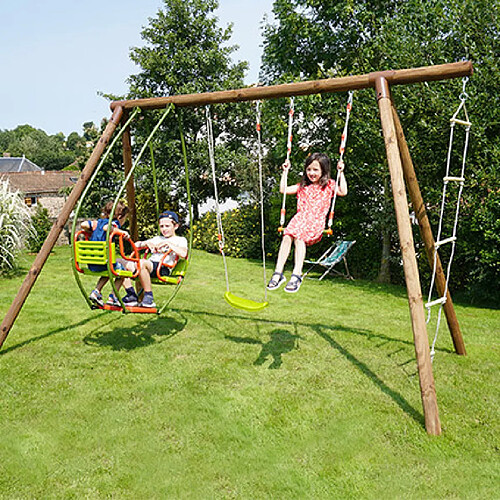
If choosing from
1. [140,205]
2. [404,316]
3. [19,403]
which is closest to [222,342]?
[19,403]

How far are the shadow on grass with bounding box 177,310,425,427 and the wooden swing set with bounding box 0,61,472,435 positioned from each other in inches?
19.7

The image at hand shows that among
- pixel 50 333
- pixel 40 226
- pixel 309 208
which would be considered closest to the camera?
pixel 309 208

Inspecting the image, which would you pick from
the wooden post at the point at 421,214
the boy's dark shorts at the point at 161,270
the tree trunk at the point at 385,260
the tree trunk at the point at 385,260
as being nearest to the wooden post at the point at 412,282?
the wooden post at the point at 421,214

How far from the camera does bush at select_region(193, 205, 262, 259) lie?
46.1 ft

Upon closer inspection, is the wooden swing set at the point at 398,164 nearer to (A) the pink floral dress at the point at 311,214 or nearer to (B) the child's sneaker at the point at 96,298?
(B) the child's sneaker at the point at 96,298

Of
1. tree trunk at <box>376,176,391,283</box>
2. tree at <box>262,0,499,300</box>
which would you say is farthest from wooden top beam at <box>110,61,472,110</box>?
tree trunk at <box>376,176,391,283</box>

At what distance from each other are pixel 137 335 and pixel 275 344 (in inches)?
68.5

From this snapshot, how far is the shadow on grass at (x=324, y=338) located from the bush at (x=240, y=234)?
284 inches

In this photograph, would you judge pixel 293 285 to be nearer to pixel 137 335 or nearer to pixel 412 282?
pixel 412 282

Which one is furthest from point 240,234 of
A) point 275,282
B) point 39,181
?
point 39,181

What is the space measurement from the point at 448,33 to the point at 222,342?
22.6 ft

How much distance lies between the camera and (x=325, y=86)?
4.36 metres

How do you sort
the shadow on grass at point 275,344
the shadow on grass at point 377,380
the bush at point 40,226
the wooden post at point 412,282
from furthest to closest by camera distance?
1. the bush at point 40,226
2. the shadow on grass at point 275,344
3. the shadow on grass at point 377,380
4. the wooden post at point 412,282

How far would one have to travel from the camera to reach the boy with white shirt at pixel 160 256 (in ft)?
15.4
